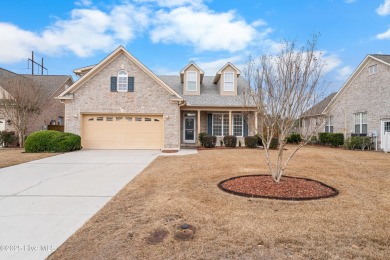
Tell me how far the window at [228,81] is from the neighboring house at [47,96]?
16184 mm

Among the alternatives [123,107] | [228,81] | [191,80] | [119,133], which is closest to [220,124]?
[228,81]

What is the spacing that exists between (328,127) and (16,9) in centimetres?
2722

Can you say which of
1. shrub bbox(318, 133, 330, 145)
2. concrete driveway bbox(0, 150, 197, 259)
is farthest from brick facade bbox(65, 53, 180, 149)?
shrub bbox(318, 133, 330, 145)

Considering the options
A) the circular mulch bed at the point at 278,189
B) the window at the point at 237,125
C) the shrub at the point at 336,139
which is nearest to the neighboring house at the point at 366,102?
the shrub at the point at 336,139

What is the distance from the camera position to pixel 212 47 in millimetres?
18641

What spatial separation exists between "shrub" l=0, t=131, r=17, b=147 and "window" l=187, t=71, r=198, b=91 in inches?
578

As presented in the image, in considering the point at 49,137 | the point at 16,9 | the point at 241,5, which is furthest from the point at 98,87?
the point at 241,5

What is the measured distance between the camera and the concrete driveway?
3439mm

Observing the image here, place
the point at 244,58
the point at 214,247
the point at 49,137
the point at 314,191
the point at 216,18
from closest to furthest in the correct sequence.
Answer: the point at 214,247 < the point at 314,191 < the point at 244,58 < the point at 216,18 < the point at 49,137

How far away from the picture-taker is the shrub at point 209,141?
17.5m

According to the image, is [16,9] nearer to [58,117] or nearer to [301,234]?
[58,117]

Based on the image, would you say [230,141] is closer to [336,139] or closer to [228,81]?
[228,81]

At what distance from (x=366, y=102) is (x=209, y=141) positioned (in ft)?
43.0

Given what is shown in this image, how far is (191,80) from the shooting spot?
2014cm
